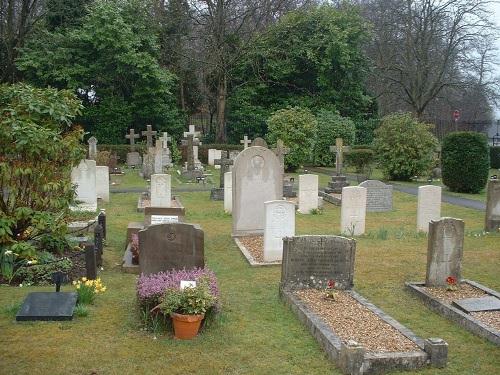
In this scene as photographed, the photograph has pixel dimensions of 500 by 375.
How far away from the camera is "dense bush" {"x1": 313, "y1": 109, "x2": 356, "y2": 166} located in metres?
37.3

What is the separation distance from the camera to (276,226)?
37.6 feet

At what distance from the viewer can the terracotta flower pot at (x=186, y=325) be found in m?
7.22

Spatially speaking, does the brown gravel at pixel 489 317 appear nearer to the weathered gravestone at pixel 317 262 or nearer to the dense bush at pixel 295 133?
the weathered gravestone at pixel 317 262

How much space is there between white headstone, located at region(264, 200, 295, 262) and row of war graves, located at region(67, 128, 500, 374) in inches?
0.8

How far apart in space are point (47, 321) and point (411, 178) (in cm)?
2490

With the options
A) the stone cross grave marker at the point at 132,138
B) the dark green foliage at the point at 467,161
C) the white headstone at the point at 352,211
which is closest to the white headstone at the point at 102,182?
the white headstone at the point at 352,211

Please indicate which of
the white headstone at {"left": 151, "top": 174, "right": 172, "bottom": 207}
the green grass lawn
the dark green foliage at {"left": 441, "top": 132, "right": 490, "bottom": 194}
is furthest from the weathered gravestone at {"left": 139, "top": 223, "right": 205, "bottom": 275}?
the dark green foliage at {"left": 441, "top": 132, "right": 490, "bottom": 194}

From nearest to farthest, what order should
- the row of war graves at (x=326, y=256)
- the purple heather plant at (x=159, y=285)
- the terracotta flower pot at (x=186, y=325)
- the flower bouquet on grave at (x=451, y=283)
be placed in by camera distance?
the row of war graves at (x=326, y=256) < the terracotta flower pot at (x=186, y=325) < the purple heather plant at (x=159, y=285) < the flower bouquet on grave at (x=451, y=283)

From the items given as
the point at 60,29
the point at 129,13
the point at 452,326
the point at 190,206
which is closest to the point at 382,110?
the point at 129,13

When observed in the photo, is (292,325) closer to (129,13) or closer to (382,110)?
(129,13)

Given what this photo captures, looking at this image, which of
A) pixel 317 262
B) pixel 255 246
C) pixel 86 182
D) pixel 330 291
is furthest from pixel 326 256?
pixel 86 182

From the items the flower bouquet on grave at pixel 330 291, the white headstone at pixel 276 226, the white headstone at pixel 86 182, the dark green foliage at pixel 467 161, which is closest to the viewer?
the flower bouquet on grave at pixel 330 291

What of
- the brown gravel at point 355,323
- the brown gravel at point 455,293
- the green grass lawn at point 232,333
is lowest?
the green grass lawn at point 232,333

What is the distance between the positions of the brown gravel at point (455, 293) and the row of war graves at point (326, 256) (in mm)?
40
